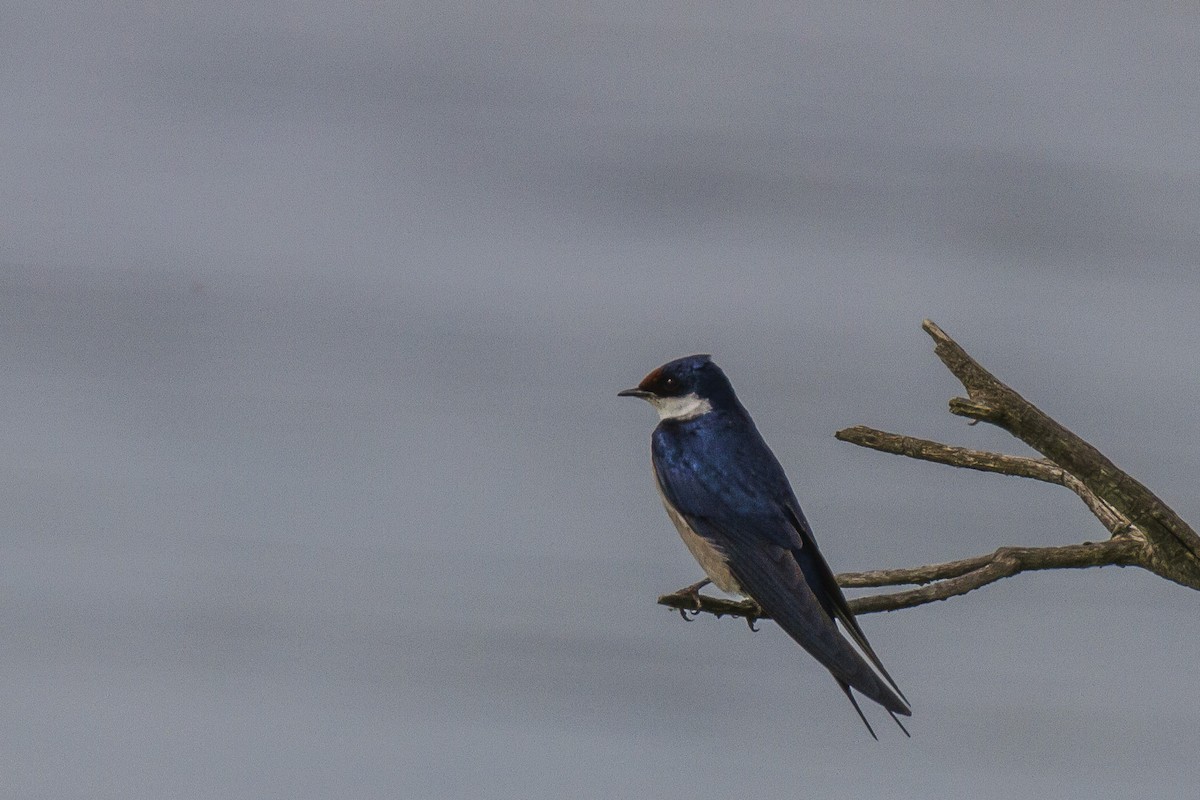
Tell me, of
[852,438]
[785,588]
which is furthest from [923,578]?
[785,588]

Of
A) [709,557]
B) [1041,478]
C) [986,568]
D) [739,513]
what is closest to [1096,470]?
[986,568]

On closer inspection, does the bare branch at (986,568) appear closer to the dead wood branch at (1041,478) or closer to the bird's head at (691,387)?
the dead wood branch at (1041,478)

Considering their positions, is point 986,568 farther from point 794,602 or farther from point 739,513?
point 739,513

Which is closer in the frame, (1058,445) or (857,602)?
(1058,445)

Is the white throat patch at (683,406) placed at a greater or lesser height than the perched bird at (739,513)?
greater

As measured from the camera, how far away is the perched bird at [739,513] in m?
2.21

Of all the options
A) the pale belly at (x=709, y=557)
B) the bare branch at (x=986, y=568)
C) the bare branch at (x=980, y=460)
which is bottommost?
the bare branch at (x=986, y=568)

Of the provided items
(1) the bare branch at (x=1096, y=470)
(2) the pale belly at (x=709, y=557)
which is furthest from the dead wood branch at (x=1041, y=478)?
(2) the pale belly at (x=709, y=557)

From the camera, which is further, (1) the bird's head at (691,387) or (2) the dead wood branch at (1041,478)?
(1) the bird's head at (691,387)

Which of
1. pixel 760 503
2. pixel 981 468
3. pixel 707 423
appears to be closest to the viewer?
pixel 981 468

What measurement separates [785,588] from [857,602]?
23.1 inches

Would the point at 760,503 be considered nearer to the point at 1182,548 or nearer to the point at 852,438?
the point at 852,438

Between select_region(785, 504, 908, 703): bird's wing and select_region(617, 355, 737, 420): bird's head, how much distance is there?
0.44 meters

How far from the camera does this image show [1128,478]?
4.91ft
